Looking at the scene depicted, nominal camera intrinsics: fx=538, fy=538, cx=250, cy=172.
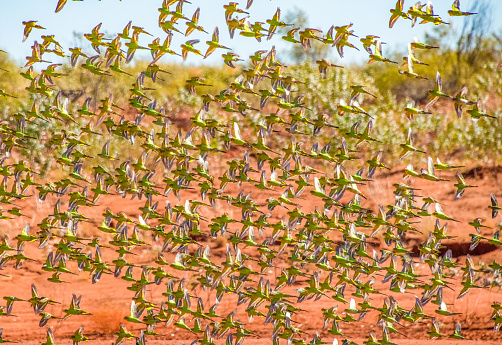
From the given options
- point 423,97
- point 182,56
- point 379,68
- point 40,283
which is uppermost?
point 379,68

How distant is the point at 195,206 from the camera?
4660 mm

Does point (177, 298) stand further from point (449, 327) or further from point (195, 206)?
point (449, 327)

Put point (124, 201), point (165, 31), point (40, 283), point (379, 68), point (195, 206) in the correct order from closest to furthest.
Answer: point (165, 31) → point (195, 206) → point (40, 283) → point (124, 201) → point (379, 68)

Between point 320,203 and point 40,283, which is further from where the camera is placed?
point 320,203

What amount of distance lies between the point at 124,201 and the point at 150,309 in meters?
9.80

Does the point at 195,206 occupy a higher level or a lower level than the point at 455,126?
lower

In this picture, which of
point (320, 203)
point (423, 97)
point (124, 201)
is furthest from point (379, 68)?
point (124, 201)

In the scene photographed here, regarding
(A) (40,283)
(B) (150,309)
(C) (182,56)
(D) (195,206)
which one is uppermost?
(C) (182,56)

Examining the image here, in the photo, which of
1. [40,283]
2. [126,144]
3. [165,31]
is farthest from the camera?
[126,144]

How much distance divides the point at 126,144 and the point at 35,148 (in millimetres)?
2649

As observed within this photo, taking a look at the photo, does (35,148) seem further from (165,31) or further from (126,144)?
(165,31)

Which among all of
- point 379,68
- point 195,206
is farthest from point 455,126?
point 195,206

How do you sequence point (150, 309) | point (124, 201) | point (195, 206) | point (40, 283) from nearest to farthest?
point (195, 206) < point (150, 309) < point (40, 283) < point (124, 201)

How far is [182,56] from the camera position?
4.14m
